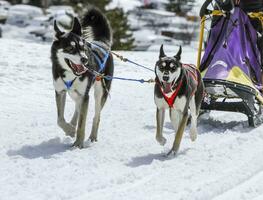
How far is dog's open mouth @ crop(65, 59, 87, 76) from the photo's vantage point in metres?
5.00

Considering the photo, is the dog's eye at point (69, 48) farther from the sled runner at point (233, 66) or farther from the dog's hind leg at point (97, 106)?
the sled runner at point (233, 66)

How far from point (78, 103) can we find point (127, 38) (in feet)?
76.8

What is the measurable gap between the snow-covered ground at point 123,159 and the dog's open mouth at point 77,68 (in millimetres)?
707

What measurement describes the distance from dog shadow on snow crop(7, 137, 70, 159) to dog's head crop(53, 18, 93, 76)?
2.41 ft

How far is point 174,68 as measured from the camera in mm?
4934

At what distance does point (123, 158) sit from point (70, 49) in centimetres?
106

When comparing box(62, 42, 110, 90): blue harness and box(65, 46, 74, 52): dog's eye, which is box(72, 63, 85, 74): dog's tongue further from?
box(62, 42, 110, 90): blue harness

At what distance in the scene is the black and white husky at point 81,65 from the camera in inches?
193

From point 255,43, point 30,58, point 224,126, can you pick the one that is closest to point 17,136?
point 224,126

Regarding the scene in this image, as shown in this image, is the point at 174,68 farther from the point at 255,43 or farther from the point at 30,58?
the point at 30,58

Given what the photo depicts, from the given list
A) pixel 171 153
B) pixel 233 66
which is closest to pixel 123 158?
pixel 171 153

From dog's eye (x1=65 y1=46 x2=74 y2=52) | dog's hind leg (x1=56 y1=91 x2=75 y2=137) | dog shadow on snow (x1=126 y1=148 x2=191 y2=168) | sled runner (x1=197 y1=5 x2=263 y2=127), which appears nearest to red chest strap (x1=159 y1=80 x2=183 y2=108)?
dog shadow on snow (x1=126 y1=148 x2=191 y2=168)

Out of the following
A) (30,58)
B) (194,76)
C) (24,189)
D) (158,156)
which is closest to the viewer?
(24,189)

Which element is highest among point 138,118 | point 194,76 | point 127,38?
point 194,76
